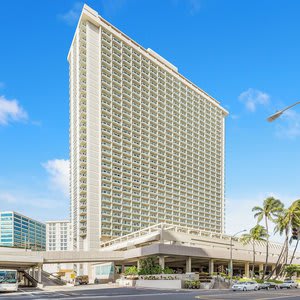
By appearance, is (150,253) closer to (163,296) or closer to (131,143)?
(163,296)

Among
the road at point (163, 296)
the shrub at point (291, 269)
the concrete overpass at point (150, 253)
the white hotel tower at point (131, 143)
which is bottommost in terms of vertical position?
the shrub at point (291, 269)

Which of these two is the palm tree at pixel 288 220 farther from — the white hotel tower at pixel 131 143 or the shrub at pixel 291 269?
the white hotel tower at pixel 131 143

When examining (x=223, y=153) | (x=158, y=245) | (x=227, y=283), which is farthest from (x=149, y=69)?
(x=227, y=283)

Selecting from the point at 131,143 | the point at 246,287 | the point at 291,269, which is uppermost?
the point at 131,143

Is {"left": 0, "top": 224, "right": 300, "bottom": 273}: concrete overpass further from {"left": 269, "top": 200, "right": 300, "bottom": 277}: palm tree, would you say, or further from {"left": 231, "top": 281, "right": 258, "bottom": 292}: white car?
{"left": 231, "top": 281, "right": 258, "bottom": 292}: white car

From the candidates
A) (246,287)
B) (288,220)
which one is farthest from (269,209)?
(246,287)

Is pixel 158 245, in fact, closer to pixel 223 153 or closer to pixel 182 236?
pixel 182 236

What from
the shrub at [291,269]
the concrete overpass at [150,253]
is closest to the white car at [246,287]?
the concrete overpass at [150,253]

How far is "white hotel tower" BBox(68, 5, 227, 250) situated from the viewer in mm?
125125

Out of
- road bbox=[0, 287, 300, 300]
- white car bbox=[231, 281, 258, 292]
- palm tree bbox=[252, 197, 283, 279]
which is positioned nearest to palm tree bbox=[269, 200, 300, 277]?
palm tree bbox=[252, 197, 283, 279]

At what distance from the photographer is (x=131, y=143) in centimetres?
14162

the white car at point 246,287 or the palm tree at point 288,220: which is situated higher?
the palm tree at point 288,220

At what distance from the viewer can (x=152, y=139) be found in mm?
153750

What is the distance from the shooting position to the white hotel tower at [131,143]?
125m
